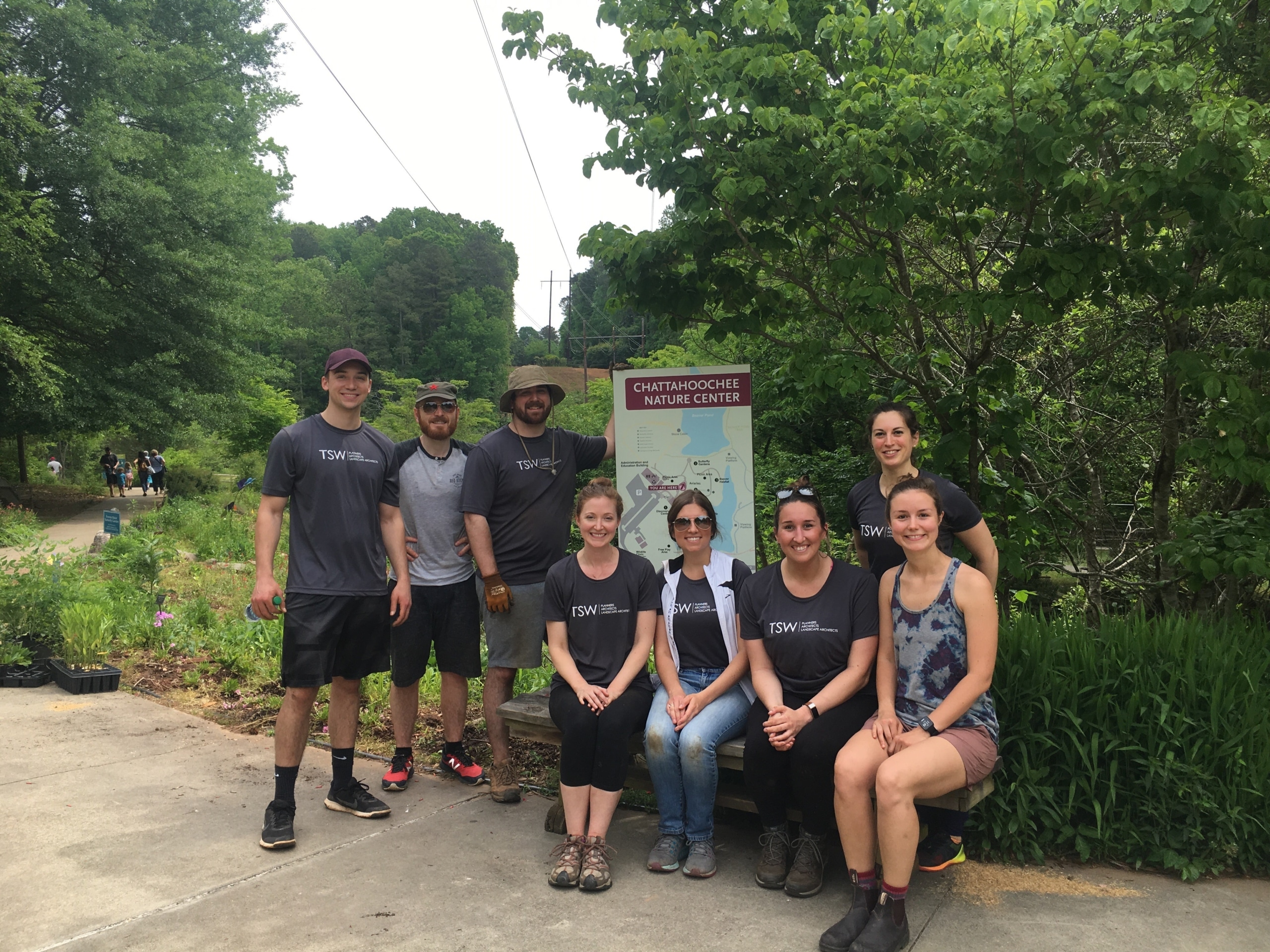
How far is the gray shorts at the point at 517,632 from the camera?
457cm

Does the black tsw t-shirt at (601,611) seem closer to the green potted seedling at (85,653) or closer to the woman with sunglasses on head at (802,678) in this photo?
the woman with sunglasses on head at (802,678)

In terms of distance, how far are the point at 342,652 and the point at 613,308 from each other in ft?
8.11

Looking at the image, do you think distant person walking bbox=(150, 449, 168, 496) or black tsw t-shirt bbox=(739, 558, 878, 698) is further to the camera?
distant person walking bbox=(150, 449, 168, 496)

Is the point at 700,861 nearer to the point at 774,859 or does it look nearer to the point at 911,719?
the point at 774,859

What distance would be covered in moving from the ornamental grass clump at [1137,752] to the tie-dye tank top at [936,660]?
485 millimetres

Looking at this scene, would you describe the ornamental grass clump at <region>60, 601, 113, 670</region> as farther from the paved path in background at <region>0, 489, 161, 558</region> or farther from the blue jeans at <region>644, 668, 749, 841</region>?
the paved path in background at <region>0, 489, 161, 558</region>

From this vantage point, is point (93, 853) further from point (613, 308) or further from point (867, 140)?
point (867, 140)

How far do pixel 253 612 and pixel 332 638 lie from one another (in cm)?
72

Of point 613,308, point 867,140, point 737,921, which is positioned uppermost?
point 867,140

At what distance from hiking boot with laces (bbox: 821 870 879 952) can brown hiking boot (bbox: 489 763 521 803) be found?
1.78 m

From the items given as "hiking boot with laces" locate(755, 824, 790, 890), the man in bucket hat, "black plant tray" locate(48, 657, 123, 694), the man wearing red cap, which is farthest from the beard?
"black plant tray" locate(48, 657, 123, 694)

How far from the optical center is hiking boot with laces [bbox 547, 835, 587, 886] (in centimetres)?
351

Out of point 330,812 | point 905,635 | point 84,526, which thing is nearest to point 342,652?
point 330,812

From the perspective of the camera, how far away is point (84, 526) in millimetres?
20734
